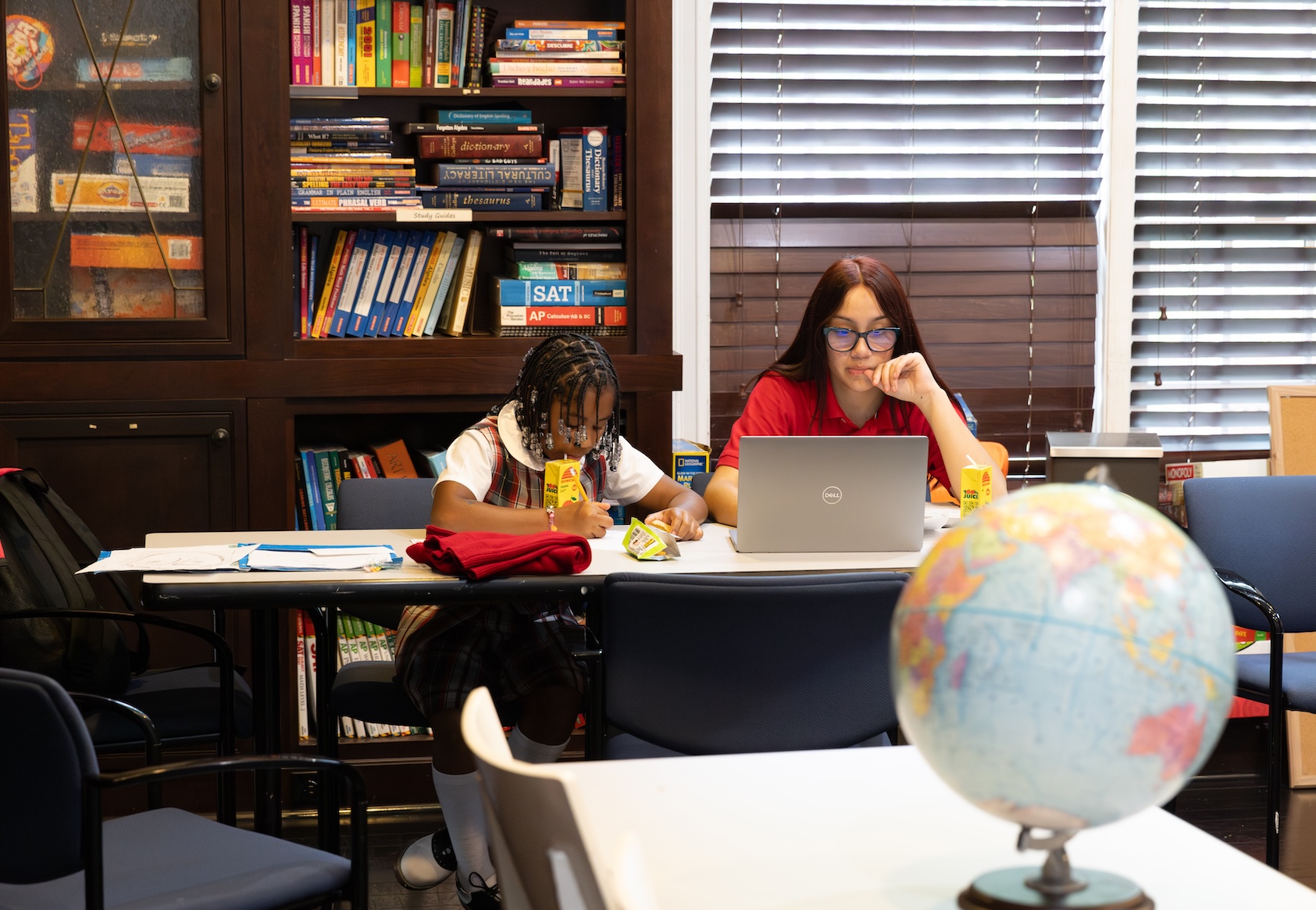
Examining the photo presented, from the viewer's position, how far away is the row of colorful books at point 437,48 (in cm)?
302

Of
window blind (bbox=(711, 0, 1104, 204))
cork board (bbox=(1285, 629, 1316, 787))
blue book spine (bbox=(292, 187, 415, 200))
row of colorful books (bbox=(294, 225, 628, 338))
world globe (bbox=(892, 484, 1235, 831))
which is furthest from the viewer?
window blind (bbox=(711, 0, 1104, 204))

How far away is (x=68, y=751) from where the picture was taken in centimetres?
140

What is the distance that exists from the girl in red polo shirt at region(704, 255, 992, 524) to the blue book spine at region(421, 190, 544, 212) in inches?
30.5

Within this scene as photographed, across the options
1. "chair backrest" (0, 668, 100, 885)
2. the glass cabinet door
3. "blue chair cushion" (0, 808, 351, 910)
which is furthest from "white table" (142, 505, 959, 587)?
the glass cabinet door

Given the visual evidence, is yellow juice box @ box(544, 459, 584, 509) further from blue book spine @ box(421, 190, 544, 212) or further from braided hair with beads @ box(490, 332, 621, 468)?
blue book spine @ box(421, 190, 544, 212)

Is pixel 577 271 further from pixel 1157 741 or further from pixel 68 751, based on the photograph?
pixel 1157 741

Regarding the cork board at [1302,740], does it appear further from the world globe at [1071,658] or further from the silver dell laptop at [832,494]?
the world globe at [1071,658]

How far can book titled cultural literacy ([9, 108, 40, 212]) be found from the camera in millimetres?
2873

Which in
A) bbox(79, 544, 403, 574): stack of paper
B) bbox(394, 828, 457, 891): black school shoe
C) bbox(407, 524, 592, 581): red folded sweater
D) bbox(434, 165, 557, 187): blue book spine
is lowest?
bbox(394, 828, 457, 891): black school shoe

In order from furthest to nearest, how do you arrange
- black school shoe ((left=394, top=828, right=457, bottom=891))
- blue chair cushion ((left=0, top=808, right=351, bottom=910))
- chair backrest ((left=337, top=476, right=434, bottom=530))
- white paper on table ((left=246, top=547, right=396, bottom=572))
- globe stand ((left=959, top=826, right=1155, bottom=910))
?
1. chair backrest ((left=337, top=476, right=434, bottom=530))
2. black school shoe ((left=394, top=828, right=457, bottom=891))
3. white paper on table ((left=246, top=547, right=396, bottom=572))
4. blue chair cushion ((left=0, top=808, right=351, bottom=910))
5. globe stand ((left=959, top=826, right=1155, bottom=910))

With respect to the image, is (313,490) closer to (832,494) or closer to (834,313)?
(834,313)

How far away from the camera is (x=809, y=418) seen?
9.14 ft

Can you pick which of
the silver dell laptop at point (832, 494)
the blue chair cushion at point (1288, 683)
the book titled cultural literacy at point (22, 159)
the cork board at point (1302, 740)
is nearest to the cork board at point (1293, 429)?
the cork board at point (1302, 740)

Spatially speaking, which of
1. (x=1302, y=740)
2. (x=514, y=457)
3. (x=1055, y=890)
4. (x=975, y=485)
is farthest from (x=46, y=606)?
(x=1302, y=740)
